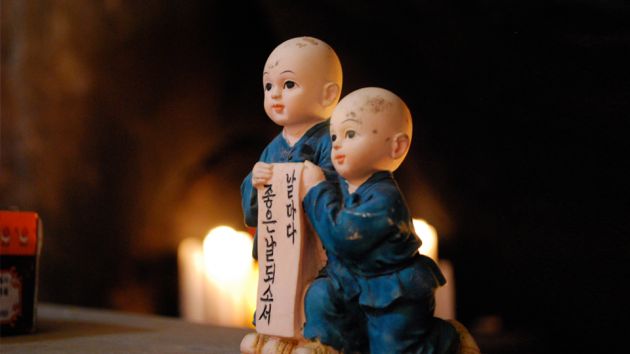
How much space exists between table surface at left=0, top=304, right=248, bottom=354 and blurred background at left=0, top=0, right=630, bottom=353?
0.94m

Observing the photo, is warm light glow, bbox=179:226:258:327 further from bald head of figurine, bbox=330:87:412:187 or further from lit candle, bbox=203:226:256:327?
bald head of figurine, bbox=330:87:412:187

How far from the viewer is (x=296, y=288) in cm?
148

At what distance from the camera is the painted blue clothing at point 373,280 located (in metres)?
1.36

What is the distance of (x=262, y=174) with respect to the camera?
5.07ft

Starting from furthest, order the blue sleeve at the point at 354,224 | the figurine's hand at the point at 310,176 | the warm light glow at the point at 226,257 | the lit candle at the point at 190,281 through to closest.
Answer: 1. the lit candle at the point at 190,281
2. the warm light glow at the point at 226,257
3. the figurine's hand at the point at 310,176
4. the blue sleeve at the point at 354,224

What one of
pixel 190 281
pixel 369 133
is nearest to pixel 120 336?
pixel 369 133

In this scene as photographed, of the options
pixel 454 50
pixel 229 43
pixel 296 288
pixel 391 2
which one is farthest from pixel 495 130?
pixel 229 43

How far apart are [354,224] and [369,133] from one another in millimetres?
162

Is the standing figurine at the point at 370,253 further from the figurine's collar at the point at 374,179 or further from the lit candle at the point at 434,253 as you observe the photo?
the lit candle at the point at 434,253

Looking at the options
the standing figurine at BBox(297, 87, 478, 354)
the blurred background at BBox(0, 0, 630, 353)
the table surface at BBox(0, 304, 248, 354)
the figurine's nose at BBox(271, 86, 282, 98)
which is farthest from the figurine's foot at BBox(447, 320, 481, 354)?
the blurred background at BBox(0, 0, 630, 353)

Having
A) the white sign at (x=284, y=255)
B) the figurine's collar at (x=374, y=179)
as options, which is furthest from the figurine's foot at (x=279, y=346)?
the figurine's collar at (x=374, y=179)

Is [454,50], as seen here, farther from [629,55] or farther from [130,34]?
[130,34]

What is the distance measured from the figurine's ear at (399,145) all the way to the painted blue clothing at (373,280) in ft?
0.13

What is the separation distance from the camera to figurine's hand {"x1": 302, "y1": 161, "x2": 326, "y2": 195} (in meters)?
1.48
